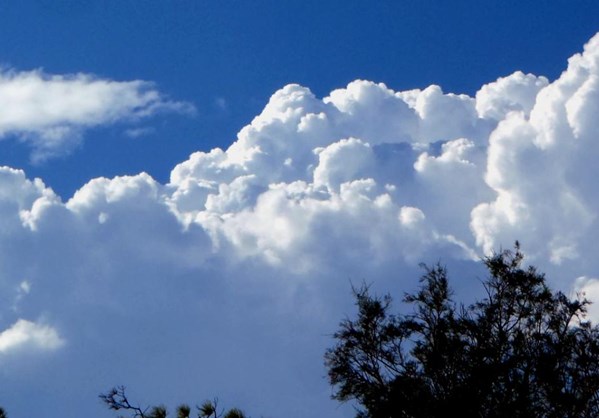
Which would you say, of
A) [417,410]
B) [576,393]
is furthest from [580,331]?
[417,410]

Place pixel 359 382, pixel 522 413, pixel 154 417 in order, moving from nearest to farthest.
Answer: pixel 154 417 → pixel 522 413 → pixel 359 382

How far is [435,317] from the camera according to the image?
119 feet

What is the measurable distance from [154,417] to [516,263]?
16575mm

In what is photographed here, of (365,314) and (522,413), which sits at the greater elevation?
(365,314)

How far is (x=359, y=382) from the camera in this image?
118ft

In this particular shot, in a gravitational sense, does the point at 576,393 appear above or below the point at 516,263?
below

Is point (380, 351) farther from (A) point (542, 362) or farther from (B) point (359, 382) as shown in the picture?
(A) point (542, 362)

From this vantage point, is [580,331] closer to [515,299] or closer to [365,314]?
[515,299]

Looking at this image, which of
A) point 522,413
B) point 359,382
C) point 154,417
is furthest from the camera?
point 359,382

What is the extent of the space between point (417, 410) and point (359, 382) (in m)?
2.87

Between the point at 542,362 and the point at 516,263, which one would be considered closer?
the point at 542,362

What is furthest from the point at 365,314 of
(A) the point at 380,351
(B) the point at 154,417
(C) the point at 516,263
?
(B) the point at 154,417

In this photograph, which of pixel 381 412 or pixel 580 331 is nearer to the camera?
pixel 381 412

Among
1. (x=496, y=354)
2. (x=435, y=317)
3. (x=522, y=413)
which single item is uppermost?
(x=435, y=317)
